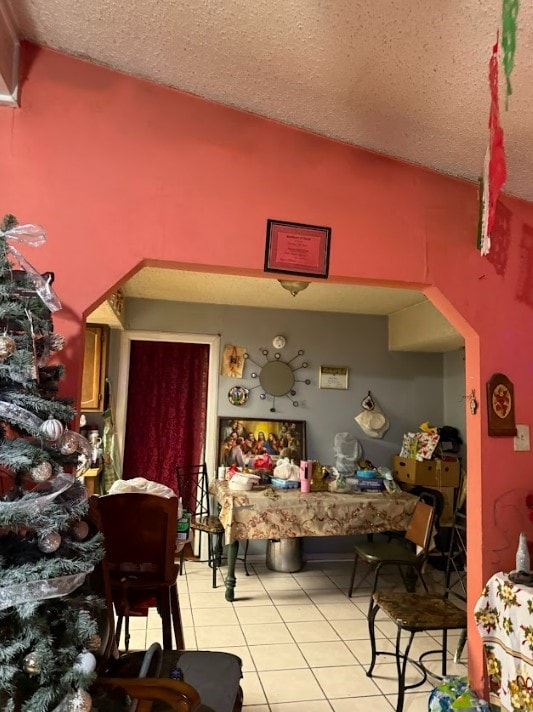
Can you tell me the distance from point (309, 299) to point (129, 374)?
188cm

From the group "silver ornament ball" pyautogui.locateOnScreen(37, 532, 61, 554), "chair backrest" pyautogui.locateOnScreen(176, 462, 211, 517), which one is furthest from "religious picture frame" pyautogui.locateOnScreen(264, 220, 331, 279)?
"chair backrest" pyautogui.locateOnScreen(176, 462, 211, 517)

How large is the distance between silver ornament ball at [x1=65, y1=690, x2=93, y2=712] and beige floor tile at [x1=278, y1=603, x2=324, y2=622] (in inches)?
100

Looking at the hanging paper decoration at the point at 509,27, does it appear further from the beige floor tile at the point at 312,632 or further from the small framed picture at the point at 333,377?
the small framed picture at the point at 333,377

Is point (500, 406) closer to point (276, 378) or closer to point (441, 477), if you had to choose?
point (441, 477)

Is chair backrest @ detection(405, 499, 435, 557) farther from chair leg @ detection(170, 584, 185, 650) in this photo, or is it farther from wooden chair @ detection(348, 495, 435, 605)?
chair leg @ detection(170, 584, 185, 650)

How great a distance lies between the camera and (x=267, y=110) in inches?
83.6

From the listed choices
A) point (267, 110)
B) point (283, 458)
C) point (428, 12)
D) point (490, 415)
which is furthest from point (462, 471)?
point (428, 12)

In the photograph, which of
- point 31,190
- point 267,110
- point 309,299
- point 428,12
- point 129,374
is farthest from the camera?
point 129,374

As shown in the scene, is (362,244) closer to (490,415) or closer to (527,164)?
(527,164)

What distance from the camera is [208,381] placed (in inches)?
188

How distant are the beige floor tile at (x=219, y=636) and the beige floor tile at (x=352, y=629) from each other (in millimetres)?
643

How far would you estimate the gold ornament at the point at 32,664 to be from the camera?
106cm

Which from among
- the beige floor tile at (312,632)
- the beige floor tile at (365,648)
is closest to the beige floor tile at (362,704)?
the beige floor tile at (365,648)

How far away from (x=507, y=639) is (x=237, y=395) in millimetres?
3050
